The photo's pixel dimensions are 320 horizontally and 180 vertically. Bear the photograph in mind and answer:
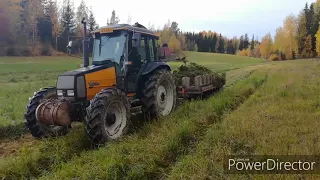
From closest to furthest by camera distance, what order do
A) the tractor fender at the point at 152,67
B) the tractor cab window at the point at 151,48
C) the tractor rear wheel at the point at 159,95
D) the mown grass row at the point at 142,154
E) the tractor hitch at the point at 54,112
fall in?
1. the mown grass row at the point at 142,154
2. the tractor hitch at the point at 54,112
3. the tractor rear wheel at the point at 159,95
4. the tractor fender at the point at 152,67
5. the tractor cab window at the point at 151,48

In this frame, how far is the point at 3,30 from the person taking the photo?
5509 centimetres

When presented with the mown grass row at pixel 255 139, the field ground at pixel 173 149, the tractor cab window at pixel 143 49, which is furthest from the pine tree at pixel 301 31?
the tractor cab window at pixel 143 49

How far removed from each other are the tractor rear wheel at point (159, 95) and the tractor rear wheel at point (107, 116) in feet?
3.75

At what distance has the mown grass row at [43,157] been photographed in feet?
16.3

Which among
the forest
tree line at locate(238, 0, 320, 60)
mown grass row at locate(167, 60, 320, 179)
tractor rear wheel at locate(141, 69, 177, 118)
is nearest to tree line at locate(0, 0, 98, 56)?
the forest

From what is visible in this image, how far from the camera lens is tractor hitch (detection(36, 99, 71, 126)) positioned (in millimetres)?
6160

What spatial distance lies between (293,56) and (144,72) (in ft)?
243

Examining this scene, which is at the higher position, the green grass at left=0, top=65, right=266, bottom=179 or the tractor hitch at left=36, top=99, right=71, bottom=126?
the tractor hitch at left=36, top=99, right=71, bottom=126

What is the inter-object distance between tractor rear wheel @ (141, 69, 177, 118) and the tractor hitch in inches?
88.7

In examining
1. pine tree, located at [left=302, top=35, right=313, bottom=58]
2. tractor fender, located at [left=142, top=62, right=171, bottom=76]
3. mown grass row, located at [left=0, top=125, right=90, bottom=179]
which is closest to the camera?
mown grass row, located at [left=0, top=125, right=90, bottom=179]

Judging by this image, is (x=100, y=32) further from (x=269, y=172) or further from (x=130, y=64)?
(x=269, y=172)

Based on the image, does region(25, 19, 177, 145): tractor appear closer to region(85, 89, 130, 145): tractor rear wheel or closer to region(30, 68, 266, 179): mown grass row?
region(85, 89, 130, 145): tractor rear wheel

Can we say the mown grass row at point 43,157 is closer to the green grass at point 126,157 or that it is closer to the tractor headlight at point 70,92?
the green grass at point 126,157

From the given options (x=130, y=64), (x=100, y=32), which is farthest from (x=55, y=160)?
(x=100, y=32)
